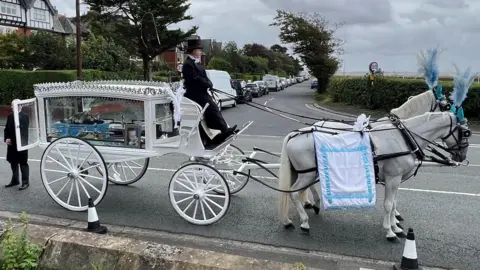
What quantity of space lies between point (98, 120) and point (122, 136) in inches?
22.2

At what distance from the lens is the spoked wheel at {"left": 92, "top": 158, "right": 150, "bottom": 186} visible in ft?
25.3

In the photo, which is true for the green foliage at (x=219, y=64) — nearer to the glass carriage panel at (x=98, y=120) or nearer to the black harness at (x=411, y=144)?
the glass carriage panel at (x=98, y=120)

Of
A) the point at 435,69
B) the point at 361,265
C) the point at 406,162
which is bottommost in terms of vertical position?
the point at 361,265

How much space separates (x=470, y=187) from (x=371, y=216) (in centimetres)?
300

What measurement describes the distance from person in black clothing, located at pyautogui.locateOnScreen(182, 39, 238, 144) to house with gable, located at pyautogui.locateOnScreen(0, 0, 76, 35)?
130 ft

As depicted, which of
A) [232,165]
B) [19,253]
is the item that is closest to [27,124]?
[232,165]

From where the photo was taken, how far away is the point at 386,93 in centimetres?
2347

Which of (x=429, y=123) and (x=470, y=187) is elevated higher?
(x=429, y=123)

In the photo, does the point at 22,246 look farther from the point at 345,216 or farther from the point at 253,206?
the point at 345,216

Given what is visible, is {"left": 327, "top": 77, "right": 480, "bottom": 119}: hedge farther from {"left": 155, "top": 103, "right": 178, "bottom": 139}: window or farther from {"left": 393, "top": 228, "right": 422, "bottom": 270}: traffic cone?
{"left": 393, "top": 228, "right": 422, "bottom": 270}: traffic cone

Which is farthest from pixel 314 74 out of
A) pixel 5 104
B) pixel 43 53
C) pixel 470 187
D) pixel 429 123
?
pixel 429 123

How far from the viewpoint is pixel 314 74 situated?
44.1 m

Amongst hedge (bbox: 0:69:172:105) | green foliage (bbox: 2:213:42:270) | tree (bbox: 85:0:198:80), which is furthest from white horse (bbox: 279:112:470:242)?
tree (bbox: 85:0:198:80)

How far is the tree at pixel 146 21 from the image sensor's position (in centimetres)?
3858
